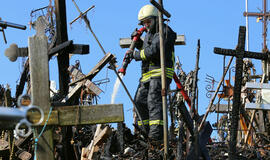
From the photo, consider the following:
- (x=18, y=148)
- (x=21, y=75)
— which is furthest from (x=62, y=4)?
(x=18, y=148)

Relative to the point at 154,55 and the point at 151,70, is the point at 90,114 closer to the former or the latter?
the point at 154,55

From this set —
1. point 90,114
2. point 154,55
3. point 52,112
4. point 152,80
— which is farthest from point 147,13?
point 52,112

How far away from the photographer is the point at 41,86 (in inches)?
309

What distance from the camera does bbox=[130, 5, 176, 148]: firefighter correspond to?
11841 millimetres

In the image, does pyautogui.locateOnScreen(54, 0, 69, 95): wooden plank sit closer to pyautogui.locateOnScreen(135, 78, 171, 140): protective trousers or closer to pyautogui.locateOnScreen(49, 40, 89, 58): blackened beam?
pyautogui.locateOnScreen(49, 40, 89, 58): blackened beam

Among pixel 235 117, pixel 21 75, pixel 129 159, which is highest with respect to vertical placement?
pixel 21 75

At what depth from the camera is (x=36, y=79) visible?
309 inches

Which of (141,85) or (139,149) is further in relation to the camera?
(141,85)

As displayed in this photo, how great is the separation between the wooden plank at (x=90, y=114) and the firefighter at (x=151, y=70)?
3.74m

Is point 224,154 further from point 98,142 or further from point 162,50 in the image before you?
point 98,142

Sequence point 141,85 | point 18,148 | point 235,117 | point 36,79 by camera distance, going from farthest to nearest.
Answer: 1. point 141,85
2. point 18,148
3. point 235,117
4. point 36,79

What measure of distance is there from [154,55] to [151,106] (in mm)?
926

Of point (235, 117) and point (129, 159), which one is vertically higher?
point (235, 117)

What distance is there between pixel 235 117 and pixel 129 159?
2.37 metres
